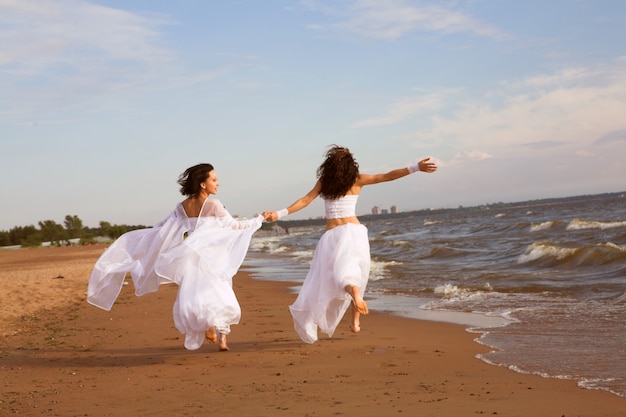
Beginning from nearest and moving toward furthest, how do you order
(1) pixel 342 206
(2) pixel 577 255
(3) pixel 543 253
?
(1) pixel 342 206 < (2) pixel 577 255 < (3) pixel 543 253

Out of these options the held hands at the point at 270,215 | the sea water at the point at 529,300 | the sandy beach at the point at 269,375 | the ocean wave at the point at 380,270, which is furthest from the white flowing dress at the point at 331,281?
the ocean wave at the point at 380,270

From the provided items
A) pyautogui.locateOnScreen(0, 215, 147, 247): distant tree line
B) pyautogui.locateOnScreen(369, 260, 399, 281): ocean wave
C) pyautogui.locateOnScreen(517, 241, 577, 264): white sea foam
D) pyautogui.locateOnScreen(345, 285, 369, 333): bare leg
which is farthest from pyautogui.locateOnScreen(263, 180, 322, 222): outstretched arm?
pyautogui.locateOnScreen(0, 215, 147, 247): distant tree line

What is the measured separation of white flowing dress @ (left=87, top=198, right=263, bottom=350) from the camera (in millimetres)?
8000

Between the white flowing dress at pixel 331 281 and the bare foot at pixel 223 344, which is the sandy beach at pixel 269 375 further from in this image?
the white flowing dress at pixel 331 281

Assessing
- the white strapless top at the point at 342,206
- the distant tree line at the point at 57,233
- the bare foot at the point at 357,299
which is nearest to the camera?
the bare foot at the point at 357,299

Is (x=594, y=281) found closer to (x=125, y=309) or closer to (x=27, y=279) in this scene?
(x=125, y=309)

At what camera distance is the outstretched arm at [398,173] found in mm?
8578

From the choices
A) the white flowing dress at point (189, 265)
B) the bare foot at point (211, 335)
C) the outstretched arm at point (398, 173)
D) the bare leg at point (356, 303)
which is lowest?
the bare foot at point (211, 335)

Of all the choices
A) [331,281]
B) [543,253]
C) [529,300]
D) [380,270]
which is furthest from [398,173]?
[543,253]

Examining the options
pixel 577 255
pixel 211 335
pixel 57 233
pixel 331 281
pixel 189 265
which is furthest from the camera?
pixel 57 233

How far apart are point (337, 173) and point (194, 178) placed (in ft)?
5.14

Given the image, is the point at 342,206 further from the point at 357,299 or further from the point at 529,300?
the point at 529,300

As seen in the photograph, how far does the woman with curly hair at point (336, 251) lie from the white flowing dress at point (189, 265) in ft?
2.12

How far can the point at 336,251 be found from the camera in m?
8.30
